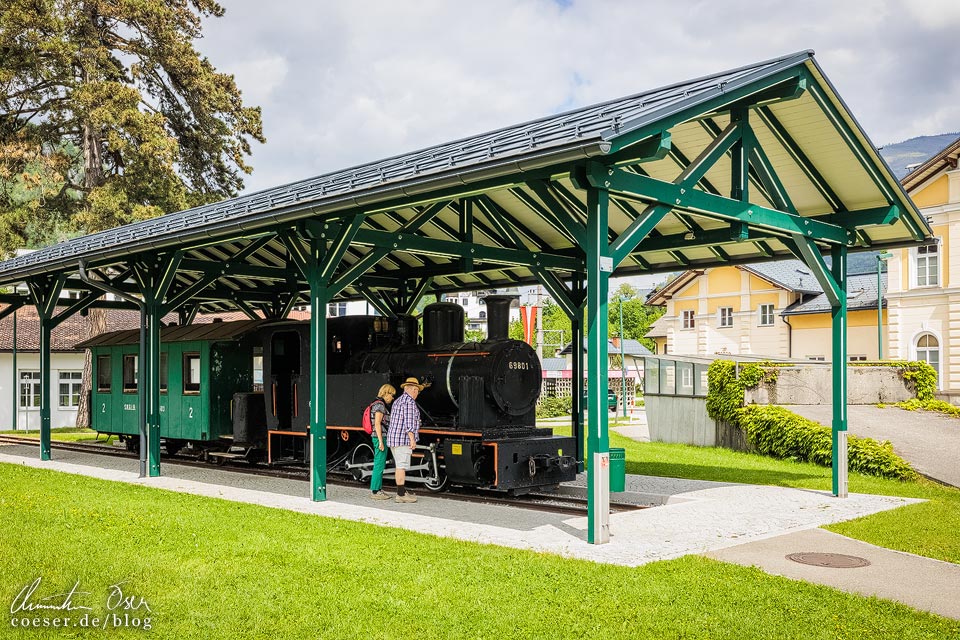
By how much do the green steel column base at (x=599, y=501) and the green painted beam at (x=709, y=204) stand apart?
2.77 metres

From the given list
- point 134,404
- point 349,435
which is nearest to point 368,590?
point 349,435

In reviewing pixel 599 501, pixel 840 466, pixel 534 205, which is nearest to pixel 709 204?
pixel 534 205

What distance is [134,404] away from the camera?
745 inches

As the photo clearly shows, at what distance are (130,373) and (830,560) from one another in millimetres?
15484

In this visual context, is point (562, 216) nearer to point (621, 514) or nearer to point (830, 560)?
point (621, 514)

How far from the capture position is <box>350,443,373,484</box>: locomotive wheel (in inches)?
561

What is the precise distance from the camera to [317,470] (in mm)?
12109

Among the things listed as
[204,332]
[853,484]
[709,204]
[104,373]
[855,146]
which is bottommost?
[853,484]

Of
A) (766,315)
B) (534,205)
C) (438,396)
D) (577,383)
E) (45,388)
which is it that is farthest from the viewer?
(766,315)

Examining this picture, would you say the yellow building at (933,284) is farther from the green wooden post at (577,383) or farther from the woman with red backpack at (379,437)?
the woman with red backpack at (379,437)

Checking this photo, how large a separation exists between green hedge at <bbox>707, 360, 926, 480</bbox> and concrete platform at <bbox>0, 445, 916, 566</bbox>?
277cm

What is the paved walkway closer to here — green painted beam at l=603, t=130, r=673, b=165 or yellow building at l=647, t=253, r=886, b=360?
green painted beam at l=603, t=130, r=673, b=165

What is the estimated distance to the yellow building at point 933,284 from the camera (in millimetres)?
29688

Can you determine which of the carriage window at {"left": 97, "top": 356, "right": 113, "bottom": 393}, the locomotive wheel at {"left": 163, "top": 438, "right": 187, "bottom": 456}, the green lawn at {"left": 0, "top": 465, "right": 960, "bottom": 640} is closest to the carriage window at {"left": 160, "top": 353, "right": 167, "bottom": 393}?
the locomotive wheel at {"left": 163, "top": 438, "right": 187, "bottom": 456}
